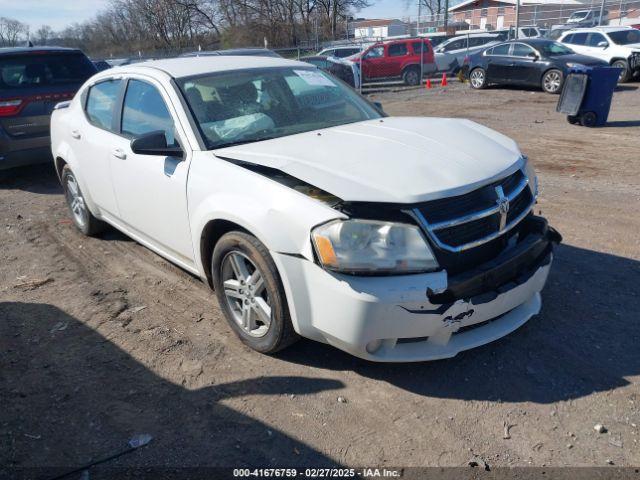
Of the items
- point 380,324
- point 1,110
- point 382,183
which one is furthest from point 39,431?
point 1,110

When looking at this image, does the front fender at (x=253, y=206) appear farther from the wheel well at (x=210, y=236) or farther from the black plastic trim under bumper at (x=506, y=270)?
the black plastic trim under bumper at (x=506, y=270)

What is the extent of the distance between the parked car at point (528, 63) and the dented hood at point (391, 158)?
14.3 m

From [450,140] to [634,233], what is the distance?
2.62 meters

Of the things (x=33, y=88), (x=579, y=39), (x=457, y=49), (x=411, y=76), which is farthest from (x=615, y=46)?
(x=33, y=88)

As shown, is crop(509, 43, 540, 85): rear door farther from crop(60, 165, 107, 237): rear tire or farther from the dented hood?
crop(60, 165, 107, 237): rear tire

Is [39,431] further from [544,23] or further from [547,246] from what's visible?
[544,23]

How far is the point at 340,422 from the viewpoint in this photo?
2.92 m

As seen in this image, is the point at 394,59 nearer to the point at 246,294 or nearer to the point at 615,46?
the point at 615,46

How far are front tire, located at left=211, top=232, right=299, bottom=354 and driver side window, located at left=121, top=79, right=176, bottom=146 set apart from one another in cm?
102

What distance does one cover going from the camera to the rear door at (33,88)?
24.7 feet

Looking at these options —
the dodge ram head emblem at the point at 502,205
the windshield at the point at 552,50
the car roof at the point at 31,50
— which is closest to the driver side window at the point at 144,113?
the dodge ram head emblem at the point at 502,205

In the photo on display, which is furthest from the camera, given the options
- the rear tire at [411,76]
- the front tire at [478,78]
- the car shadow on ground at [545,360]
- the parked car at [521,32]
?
the parked car at [521,32]

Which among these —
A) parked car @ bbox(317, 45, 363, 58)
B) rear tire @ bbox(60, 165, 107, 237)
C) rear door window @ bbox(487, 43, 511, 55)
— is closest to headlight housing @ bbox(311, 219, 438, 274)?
rear tire @ bbox(60, 165, 107, 237)

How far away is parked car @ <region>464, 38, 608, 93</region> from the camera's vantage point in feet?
54.2
